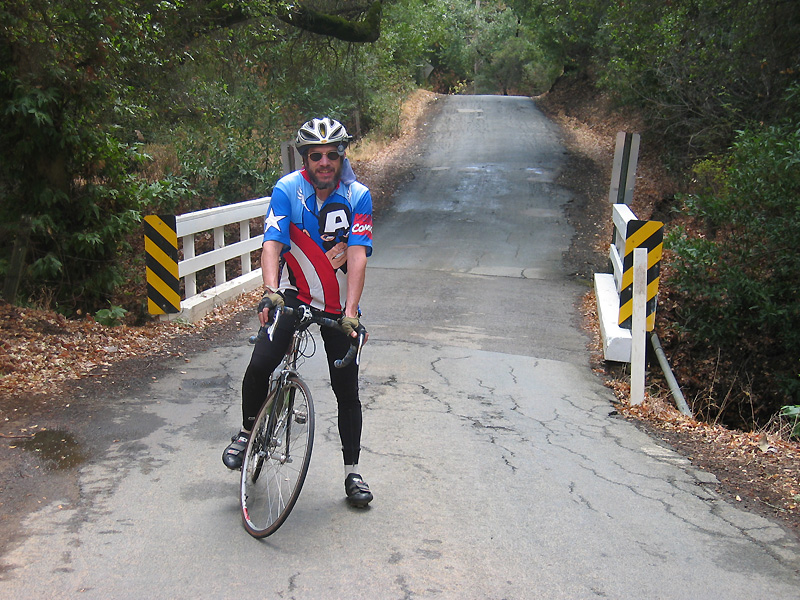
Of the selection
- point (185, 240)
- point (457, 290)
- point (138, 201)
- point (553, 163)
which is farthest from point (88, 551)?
point (553, 163)

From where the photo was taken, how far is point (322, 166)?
4.01 m

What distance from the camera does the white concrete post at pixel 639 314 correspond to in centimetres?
690

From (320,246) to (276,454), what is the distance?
3.53ft

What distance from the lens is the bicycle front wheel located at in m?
3.91

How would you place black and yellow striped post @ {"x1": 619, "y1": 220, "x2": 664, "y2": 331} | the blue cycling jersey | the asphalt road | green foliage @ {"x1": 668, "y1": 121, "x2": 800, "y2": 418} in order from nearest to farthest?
1. the asphalt road
2. the blue cycling jersey
3. black and yellow striped post @ {"x1": 619, "y1": 220, "x2": 664, "y2": 331}
4. green foliage @ {"x1": 668, "y1": 121, "x2": 800, "y2": 418}

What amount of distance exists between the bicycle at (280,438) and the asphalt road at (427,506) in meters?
0.14

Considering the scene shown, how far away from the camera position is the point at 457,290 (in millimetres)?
11375

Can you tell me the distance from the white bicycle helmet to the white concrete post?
3.76m

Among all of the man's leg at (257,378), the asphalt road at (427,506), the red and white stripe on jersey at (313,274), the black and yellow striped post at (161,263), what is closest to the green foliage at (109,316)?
the black and yellow striped post at (161,263)

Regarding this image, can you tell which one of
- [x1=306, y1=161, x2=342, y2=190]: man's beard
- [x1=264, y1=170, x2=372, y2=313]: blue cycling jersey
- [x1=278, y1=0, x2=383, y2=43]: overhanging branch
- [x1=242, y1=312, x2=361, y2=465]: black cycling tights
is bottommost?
[x1=242, y1=312, x2=361, y2=465]: black cycling tights

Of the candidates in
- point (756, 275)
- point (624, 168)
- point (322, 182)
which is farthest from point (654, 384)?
point (322, 182)

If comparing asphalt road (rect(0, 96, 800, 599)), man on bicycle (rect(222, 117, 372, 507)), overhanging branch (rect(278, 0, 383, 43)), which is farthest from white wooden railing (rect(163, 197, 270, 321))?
overhanging branch (rect(278, 0, 383, 43))

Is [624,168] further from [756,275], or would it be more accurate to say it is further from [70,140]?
[70,140]

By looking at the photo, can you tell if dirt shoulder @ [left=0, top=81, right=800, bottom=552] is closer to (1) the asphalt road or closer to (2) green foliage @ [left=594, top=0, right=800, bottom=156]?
(1) the asphalt road
